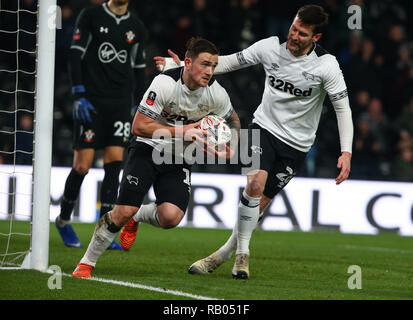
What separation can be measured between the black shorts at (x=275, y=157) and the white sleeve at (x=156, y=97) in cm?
100

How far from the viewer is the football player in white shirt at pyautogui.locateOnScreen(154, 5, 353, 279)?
21.8 feet

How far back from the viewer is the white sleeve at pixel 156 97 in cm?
A: 614

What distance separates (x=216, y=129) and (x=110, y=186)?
252 centimetres

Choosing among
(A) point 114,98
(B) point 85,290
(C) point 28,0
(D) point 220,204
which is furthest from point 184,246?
(C) point 28,0

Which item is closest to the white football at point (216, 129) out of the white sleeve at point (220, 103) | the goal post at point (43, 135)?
the white sleeve at point (220, 103)

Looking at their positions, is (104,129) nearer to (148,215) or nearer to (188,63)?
(148,215)

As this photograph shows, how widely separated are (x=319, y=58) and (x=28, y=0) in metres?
8.35

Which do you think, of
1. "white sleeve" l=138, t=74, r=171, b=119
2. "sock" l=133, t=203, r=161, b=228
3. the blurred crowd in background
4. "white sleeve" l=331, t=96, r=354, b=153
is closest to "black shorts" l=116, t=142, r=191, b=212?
"sock" l=133, t=203, r=161, b=228

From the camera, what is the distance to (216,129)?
6.11m

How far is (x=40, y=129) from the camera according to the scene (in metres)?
6.28

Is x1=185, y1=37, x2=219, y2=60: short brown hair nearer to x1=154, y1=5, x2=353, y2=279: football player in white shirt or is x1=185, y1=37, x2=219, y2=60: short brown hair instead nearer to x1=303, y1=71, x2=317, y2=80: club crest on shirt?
x1=154, y1=5, x2=353, y2=279: football player in white shirt

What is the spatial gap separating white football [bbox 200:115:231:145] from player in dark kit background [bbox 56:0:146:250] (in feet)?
7.77

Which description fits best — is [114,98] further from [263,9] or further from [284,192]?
[263,9]

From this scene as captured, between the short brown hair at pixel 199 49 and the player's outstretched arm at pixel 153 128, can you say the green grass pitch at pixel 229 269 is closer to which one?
the player's outstretched arm at pixel 153 128
